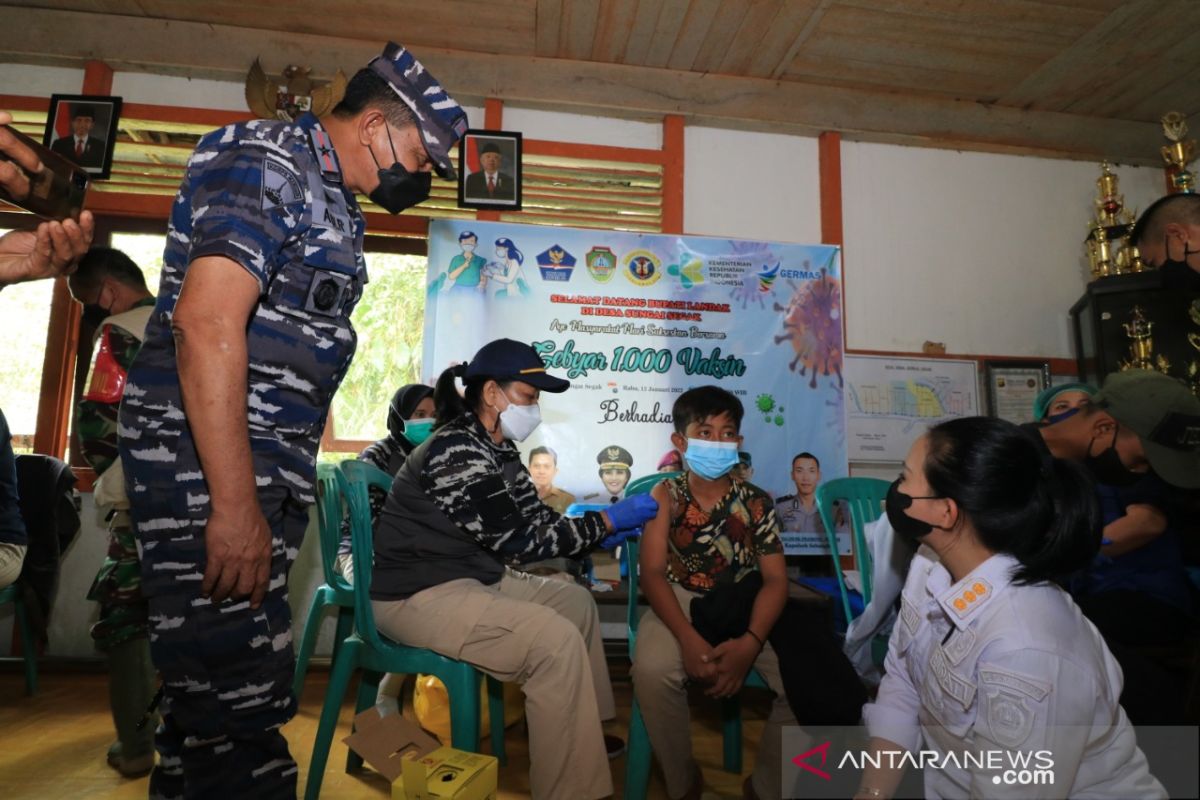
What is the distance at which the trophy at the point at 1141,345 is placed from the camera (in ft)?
11.7

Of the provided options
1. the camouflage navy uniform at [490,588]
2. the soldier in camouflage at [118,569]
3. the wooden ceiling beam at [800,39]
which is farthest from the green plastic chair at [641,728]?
the wooden ceiling beam at [800,39]

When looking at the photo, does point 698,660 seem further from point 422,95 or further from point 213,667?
point 422,95

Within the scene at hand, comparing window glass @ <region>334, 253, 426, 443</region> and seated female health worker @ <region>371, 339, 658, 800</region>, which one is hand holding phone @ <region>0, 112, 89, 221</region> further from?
window glass @ <region>334, 253, 426, 443</region>

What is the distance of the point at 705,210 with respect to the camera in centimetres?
388

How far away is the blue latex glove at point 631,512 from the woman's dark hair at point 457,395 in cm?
50

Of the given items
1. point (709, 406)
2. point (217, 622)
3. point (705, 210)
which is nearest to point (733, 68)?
point (705, 210)

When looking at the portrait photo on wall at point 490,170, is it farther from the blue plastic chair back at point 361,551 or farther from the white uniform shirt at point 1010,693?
the white uniform shirt at point 1010,693

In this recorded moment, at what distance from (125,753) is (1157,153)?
6.02 metres

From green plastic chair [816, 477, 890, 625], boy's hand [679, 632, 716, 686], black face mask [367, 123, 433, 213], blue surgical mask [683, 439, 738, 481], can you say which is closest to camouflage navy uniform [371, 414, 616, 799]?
boy's hand [679, 632, 716, 686]

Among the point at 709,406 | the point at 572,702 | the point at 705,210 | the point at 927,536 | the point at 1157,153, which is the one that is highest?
the point at 1157,153

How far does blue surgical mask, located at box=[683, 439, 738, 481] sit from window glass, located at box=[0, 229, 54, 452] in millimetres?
3314

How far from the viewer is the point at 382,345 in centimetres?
371

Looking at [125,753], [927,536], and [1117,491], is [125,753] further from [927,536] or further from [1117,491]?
[1117,491]

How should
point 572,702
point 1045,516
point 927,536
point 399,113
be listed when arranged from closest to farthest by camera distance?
point 1045,516 → point 927,536 → point 399,113 → point 572,702
